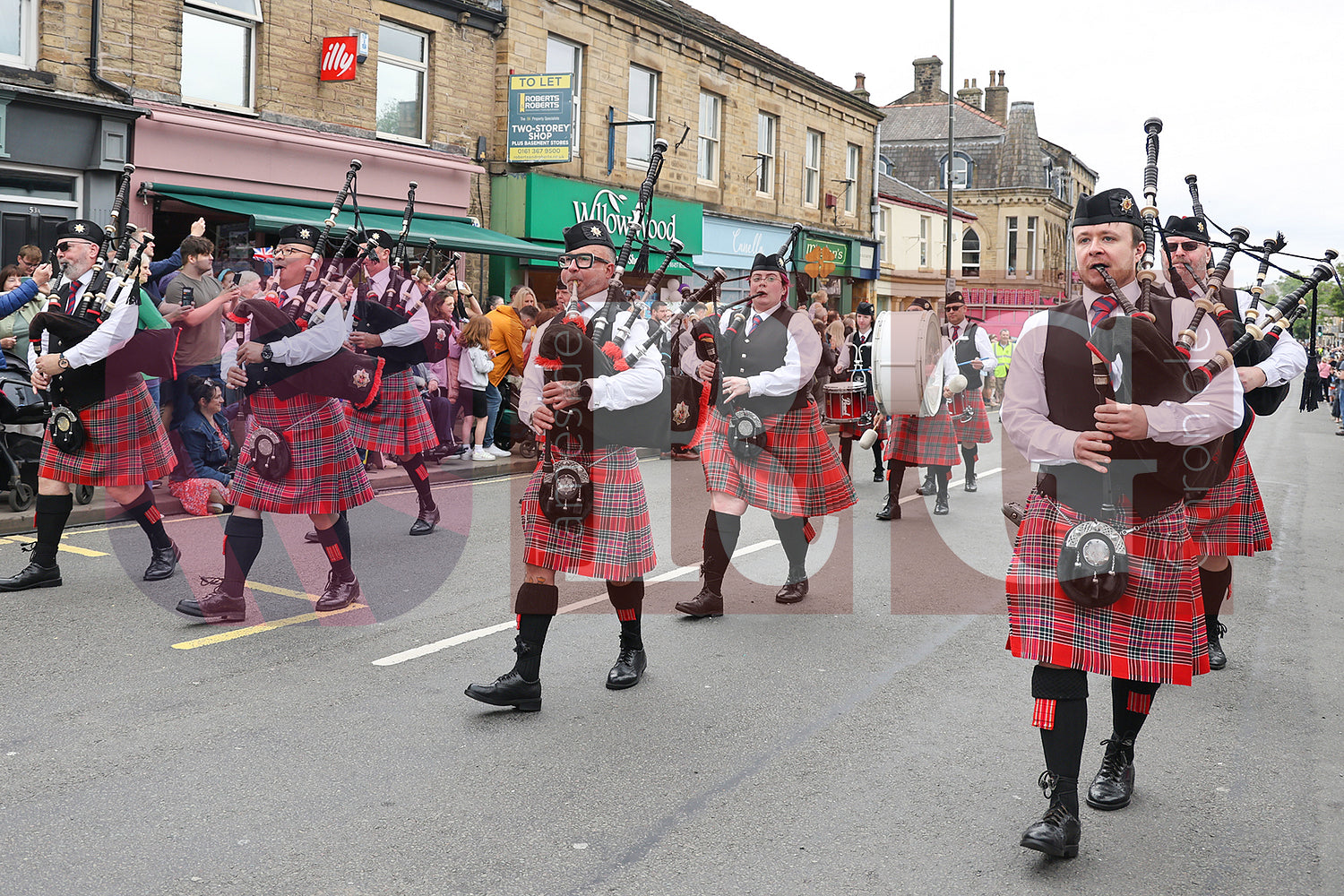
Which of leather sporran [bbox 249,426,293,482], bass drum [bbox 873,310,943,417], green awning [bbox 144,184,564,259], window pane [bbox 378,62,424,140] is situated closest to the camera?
leather sporran [bbox 249,426,293,482]

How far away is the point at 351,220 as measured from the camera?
14633mm

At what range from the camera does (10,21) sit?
11430 mm

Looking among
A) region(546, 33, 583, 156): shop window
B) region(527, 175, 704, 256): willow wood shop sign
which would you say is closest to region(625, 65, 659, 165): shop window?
region(527, 175, 704, 256): willow wood shop sign

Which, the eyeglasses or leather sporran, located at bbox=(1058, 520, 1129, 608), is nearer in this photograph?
leather sporran, located at bbox=(1058, 520, 1129, 608)

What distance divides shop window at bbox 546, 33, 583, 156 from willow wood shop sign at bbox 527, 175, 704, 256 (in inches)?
25.6

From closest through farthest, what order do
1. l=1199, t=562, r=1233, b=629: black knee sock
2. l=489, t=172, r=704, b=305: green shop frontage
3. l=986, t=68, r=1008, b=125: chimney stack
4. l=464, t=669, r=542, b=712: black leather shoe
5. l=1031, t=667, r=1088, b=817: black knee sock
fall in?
l=1031, t=667, r=1088, b=817: black knee sock < l=464, t=669, r=542, b=712: black leather shoe < l=1199, t=562, r=1233, b=629: black knee sock < l=489, t=172, r=704, b=305: green shop frontage < l=986, t=68, r=1008, b=125: chimney stack

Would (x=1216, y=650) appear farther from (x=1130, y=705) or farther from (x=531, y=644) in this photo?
(x=531, y=644)

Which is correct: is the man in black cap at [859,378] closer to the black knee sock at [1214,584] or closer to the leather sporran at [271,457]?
the black knee sock at [1214,584]

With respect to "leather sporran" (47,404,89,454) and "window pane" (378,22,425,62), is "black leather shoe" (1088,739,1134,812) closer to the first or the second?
"leather sporran" (47,404,89,454)

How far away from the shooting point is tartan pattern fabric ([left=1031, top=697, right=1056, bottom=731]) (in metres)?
3.30

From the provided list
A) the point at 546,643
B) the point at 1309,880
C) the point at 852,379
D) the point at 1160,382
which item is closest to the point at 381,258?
the point at 546,643

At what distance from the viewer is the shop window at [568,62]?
18.1 meters

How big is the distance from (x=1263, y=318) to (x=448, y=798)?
3.21m

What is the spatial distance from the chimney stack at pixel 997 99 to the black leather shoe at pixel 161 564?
5242 cm
